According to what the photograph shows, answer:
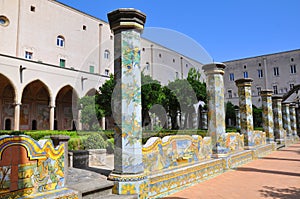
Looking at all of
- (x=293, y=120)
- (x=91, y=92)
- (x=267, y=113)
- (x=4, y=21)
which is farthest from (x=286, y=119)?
(x=4, y=21)

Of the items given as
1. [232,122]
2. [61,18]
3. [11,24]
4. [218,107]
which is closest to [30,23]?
[11,24]

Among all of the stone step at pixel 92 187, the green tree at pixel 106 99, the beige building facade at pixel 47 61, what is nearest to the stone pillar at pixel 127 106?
the stone step at pixel 92 187

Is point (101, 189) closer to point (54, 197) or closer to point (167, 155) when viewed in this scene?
point (54, 197)

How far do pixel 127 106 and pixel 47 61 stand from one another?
891 inches

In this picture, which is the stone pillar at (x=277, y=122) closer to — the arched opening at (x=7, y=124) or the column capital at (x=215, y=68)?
the column capital at (x=215, y=68)

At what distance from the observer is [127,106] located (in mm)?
4477

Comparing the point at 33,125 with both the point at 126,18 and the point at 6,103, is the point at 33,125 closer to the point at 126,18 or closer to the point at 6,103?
the point at 6,103

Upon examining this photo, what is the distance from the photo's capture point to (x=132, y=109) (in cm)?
450

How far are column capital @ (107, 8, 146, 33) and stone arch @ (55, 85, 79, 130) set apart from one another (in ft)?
71.1

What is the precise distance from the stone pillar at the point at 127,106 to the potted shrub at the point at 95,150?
5232 mm

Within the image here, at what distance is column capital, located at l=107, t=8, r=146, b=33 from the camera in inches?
180

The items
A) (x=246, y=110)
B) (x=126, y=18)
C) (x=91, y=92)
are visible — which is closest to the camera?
(x=126, y=18)

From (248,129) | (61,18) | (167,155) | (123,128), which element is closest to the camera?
(123,128)

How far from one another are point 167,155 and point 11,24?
22.4 metres
